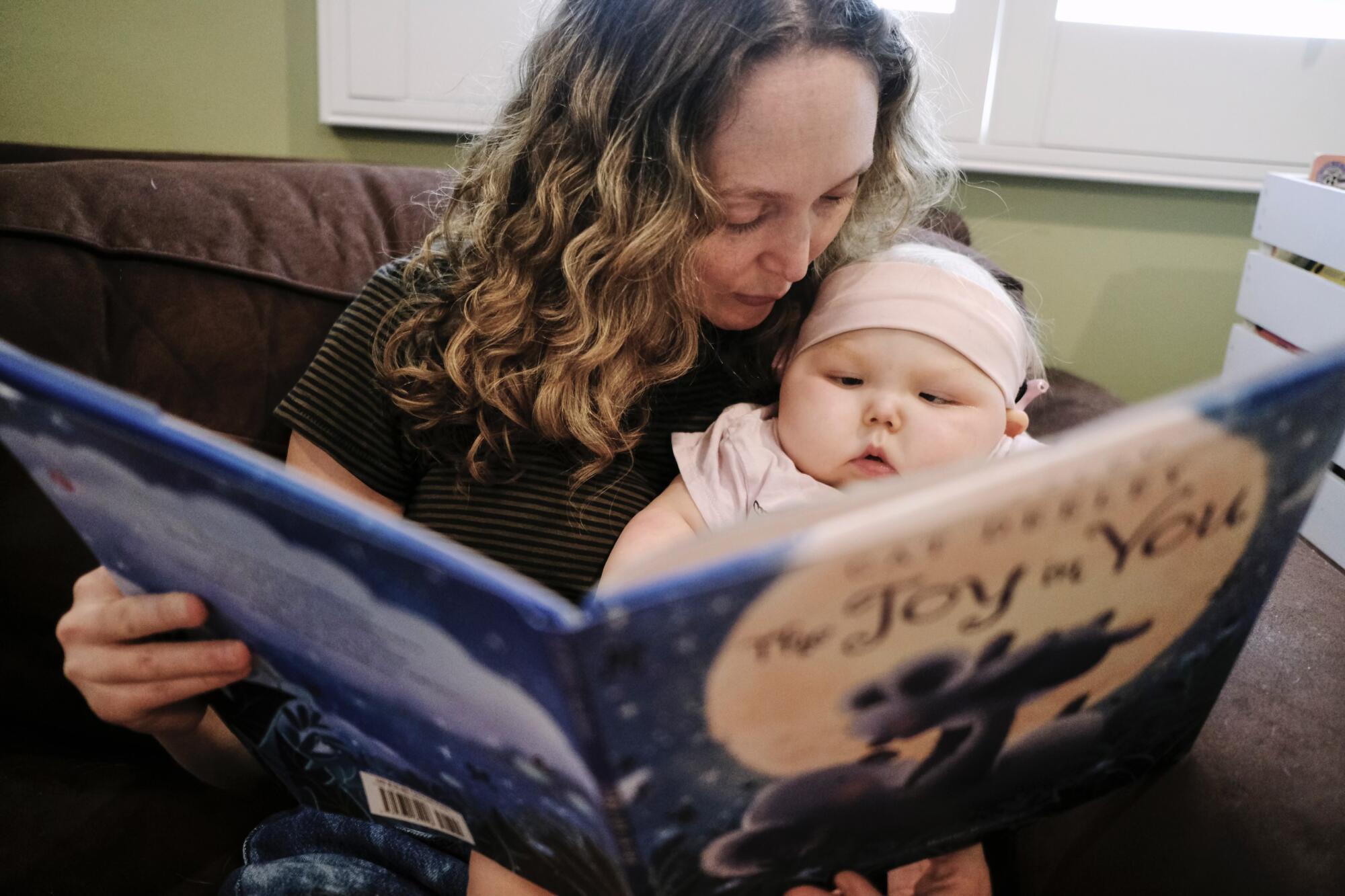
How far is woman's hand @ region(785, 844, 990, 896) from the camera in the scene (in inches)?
26.0

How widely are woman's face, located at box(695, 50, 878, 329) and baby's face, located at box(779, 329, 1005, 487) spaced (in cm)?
10

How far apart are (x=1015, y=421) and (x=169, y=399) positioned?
2.66 feet

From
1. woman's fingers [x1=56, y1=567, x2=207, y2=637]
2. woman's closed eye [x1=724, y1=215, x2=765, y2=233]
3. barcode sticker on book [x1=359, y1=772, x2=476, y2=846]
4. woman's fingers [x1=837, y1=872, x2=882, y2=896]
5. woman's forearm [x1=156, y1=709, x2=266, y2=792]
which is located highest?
woman's closed eye [x1=724, y1=215, x2=765, y2=233]

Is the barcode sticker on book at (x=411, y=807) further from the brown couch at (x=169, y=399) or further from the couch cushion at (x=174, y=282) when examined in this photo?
the couch cushion at (x=174, y=282)

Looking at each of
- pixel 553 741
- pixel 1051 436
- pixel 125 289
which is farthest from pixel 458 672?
pixel 1051 436

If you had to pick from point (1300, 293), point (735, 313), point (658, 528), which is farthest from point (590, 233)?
point (1300, 293)

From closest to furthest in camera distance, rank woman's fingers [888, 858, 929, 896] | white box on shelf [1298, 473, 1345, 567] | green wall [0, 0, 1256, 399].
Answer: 1. woman's fingers [888, 858, 929, 896]
2. white box on shelf [1298, 473, 1345, 567]
3. green wall [0, 0, 1256, 399]

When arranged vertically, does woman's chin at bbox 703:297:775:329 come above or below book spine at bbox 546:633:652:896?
above

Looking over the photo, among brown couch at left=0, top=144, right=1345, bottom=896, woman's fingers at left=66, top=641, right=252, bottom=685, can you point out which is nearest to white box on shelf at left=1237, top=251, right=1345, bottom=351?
brown couch at left=0, top=144, right=1345, bottom=896

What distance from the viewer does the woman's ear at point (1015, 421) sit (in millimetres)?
875

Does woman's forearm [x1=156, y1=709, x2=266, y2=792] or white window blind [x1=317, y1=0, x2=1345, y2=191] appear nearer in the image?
woman's forearm [x1=156, y1=709, x2=266, y2=792]

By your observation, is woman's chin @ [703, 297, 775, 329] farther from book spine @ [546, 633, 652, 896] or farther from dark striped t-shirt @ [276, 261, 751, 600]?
book spine @ [546, 633, 652, 896]

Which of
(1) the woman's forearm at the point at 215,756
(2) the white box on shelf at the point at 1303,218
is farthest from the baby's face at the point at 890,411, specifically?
(2) the white box on shelf at the point at 1303,218

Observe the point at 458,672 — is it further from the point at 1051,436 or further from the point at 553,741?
the point at 1051,436
